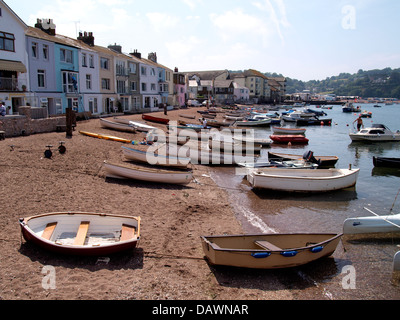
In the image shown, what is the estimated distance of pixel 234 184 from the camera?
69.3ft

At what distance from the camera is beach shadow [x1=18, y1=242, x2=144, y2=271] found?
8.96 m

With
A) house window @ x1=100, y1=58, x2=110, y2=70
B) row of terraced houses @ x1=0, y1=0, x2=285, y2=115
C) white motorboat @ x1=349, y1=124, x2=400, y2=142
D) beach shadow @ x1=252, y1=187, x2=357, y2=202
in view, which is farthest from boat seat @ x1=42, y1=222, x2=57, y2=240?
white motorboat @ x1=349, y1=124, x2=400, y2=142

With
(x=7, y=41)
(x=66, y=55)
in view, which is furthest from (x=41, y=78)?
(x=7, y=41)

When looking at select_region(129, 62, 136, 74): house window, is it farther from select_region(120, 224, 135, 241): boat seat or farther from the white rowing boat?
the white rowing boat

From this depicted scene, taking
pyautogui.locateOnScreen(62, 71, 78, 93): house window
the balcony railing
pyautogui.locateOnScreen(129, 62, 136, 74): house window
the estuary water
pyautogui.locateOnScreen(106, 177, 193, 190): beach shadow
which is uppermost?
pyautogui.locateOnScreen(129, 62, 136, 74): house window

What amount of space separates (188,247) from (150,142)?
55.7 feet

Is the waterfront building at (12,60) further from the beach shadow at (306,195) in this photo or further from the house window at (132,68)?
the house window at (132,68)

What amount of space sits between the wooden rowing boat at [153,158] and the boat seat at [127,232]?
10.1 meters

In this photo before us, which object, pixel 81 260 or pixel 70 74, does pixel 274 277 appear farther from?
pixel 70 74

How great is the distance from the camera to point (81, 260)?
9219mm

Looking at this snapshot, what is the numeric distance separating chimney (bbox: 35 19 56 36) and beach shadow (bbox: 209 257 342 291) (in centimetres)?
3841

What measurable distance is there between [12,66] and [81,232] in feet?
84.9
